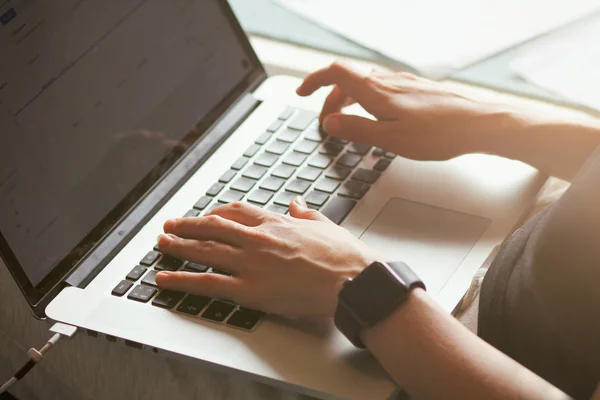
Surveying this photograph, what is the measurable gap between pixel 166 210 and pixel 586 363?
1.43 feet

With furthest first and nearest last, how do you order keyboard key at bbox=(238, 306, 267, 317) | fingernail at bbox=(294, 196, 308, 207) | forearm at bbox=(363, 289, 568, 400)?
fingernail at bbox=(294, 196, 308, 207)
keyboard key at bbox=(238, 306, 267, 317)
forearm at bbox=(363, 289, 568, 400)

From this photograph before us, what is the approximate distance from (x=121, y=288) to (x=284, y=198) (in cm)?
19

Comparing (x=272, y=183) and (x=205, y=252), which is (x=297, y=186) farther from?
(x=205, y=252)

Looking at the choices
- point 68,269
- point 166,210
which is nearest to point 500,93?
point 166,210

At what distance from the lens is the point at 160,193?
0.85m

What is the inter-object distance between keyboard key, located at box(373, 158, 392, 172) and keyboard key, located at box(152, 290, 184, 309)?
0.28 metres

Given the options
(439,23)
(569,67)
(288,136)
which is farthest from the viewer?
(439,23)

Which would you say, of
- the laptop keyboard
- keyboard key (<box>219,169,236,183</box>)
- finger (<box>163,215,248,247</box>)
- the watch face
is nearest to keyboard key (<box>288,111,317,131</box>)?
the laptop keyboard

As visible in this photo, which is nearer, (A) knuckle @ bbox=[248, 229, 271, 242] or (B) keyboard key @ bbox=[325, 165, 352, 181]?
(A) knuckle @ bbox=[248, 229, 271, 242]

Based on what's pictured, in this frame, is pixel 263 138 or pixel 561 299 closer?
pixel 561 299

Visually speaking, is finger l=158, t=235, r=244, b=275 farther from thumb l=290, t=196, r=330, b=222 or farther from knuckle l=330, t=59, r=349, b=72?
knuckle l=330, t=59, r=349, b=72

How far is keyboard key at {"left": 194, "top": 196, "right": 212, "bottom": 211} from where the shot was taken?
0.83 metres

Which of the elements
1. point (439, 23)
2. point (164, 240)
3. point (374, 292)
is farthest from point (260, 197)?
point (439, 23)

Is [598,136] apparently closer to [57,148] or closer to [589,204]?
[589,204]
